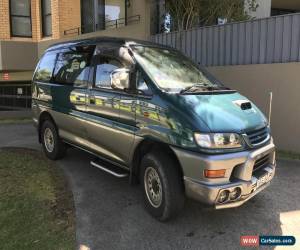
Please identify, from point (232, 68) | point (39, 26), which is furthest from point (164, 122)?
point (39, 26)

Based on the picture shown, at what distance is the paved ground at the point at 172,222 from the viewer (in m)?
4.21

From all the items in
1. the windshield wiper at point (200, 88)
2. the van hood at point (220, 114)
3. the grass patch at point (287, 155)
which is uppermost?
the windshield wiper at point (200, 88)

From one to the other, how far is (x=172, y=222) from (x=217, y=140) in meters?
1.17

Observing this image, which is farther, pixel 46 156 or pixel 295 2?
pixel 295 2

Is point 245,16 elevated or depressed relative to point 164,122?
elevated

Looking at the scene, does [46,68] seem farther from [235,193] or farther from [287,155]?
[287,155]

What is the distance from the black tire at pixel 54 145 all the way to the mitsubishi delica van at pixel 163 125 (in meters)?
0.55

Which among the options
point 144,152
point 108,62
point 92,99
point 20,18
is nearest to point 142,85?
point 144,152

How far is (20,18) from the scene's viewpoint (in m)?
15.5

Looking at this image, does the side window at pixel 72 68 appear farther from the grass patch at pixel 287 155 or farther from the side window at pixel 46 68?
the grass patch at pixel 287 155

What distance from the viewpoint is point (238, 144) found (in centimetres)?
425

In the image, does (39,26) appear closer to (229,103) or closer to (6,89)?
(6,89)

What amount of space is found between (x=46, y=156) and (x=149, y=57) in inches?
131

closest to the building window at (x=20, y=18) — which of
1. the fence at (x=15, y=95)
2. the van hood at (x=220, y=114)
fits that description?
the fence at (x=15, y=95)
